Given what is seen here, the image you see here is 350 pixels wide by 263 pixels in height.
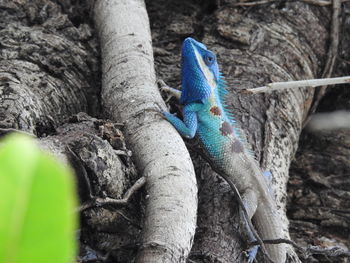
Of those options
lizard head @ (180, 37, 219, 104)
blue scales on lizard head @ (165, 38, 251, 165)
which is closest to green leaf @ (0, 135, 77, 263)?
A: blue scales on lizard head @ (165, 38, 251, 165)

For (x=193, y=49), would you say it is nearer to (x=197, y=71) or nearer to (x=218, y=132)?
(x=197, y=71)

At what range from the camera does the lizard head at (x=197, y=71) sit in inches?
114

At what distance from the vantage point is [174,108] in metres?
3.11

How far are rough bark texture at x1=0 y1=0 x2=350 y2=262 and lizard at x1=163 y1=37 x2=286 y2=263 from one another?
0.09 meters

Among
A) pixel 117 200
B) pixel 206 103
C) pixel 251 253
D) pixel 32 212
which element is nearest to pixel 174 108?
pixel 206 103

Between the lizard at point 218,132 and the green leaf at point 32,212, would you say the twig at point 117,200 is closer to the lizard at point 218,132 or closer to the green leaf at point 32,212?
the lizard at point 218,132

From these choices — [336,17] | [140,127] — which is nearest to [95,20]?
[140,127]

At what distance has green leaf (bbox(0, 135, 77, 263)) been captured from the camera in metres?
0.24

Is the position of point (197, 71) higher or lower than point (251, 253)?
higher

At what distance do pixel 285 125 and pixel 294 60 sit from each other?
520 mm

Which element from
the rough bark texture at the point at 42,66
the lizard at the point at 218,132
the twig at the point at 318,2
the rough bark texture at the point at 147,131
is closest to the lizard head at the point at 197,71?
the lizard at the point at 218,132

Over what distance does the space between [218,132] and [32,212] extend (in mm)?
2719

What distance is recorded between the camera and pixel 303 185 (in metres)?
3.00

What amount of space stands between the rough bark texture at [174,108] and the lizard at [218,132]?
0.09 meters
